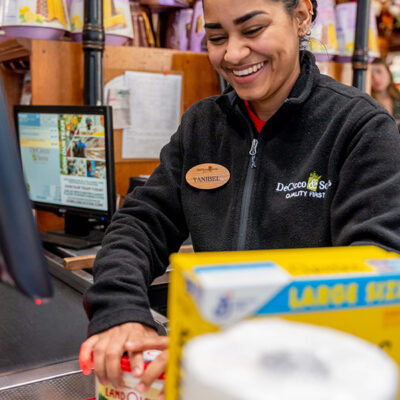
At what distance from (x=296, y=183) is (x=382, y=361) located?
68 centimetres

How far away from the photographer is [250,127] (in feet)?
3.62

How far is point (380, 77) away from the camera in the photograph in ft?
11.8

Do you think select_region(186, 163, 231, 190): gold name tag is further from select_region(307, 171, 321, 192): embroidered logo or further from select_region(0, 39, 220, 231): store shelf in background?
select_region(0, 39, 220, 231): store shelf in background

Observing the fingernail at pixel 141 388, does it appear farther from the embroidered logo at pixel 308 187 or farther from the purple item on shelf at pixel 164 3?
the purple item on shelf at pixel 164 3

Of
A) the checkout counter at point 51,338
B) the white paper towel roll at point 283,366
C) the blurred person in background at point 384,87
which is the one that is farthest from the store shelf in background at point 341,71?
the white paper towel roll at point 283,366

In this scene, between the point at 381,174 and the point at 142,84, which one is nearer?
the point at 381,174

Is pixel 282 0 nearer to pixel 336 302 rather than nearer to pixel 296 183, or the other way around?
pixel 296 183

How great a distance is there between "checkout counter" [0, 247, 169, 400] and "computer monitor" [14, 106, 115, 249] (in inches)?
5.5

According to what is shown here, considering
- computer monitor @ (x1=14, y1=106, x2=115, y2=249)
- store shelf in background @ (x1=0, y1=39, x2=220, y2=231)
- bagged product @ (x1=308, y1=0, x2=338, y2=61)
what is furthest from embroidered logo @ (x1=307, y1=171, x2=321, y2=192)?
bagged product @ (x1=308, y1=0, x2=338, y2=61)

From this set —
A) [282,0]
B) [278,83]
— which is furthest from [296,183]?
[282,0]

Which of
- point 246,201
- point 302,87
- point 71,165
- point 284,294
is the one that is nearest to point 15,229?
point 284,294

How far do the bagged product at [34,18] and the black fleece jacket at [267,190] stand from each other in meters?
1.13

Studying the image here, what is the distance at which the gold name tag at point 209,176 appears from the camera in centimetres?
110

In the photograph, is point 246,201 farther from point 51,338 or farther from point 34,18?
point 34,18
